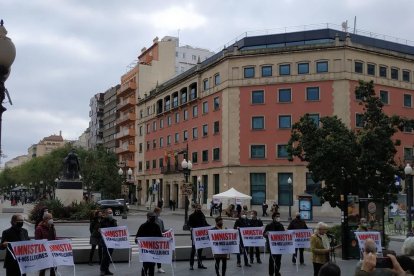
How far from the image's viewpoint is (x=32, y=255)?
1100cm

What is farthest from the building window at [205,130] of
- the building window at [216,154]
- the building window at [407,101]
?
the building window at [407,101]

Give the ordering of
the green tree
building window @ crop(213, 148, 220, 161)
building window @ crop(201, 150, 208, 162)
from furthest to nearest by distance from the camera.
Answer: building window @ crop(201, 150, 208, 162) < building window @ crop(213, 148, 220, 161) < the green tree

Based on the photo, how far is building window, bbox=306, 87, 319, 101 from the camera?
5734cm

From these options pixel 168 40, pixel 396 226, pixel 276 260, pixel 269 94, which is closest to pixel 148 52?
pixel 168 40

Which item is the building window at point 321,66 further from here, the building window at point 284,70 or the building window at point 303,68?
the building window at point 284,70

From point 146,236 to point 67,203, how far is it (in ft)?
83.1

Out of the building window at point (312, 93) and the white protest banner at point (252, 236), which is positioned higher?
the building window at point (312, 93)

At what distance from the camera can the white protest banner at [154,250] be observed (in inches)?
508

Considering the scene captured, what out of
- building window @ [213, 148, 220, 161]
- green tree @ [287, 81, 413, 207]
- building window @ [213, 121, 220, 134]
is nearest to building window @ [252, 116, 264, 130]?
building window @ [213, 121, 220, 134]

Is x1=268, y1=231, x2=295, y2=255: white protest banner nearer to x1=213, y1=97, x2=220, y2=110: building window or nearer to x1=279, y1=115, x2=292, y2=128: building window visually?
x1=279, y1=115, x2=292, y2=128: building window

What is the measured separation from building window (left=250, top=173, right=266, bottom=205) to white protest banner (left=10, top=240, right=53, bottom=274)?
1886 inches

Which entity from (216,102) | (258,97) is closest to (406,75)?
(258,97)

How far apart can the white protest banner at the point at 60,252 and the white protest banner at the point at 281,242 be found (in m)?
5.49

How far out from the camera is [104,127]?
11969cm
